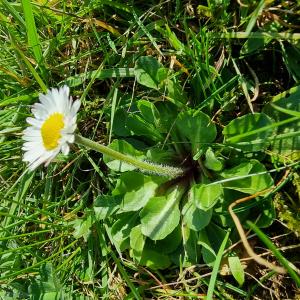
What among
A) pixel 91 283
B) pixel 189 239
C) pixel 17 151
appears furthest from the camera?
pixel 17 151

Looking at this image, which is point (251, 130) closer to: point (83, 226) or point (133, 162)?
point (133, 162)

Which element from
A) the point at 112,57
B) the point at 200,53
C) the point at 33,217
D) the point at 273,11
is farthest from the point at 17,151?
the point at 273,11

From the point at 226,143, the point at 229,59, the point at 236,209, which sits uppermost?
the point at 229,59

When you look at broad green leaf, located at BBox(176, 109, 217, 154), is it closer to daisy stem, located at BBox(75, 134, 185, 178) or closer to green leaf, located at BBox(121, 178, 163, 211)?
daisy stem, located at BBox(75, 134, 185, 178)

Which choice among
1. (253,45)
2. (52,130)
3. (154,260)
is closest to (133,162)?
(52,130)

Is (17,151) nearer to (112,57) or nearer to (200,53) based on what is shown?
(112,57)

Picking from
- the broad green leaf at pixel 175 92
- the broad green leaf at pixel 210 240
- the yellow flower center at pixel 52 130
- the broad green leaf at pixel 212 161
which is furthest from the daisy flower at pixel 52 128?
the broad green leaf at pixel 210 240
